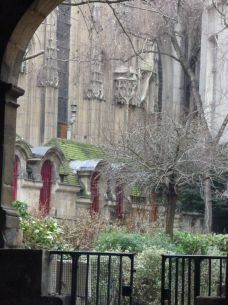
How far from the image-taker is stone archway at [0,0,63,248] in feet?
28.2

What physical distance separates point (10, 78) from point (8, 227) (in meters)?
1.47

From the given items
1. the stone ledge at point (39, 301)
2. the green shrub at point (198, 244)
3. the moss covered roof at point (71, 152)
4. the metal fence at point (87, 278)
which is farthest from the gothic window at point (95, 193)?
the stone ledge at point (39, 301)

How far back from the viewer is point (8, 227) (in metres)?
8.48

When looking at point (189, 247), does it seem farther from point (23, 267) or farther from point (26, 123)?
point (26, 123)

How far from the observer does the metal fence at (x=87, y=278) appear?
319 inches

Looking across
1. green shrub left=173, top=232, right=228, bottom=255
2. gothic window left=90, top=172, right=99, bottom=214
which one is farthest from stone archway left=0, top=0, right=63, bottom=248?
gothic window left=90, top=172, right=99, bottom=214

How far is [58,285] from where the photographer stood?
336 inches

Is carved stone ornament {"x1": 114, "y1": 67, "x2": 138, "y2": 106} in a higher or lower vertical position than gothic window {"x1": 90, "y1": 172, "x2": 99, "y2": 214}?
higher

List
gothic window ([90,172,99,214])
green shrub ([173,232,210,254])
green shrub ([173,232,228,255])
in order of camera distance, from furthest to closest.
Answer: gothic window ([90,172,99,214]), green shrub ([173,232,210,254]), green shrub ([173,232,228,255])

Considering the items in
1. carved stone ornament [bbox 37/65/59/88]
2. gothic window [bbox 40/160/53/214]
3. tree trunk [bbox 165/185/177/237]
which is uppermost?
carved stone ornament [bbox 37/65/59/88]

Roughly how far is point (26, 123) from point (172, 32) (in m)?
11.4

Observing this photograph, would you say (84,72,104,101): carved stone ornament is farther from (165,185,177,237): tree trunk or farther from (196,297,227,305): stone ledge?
(196,297,227,305): stone ledge

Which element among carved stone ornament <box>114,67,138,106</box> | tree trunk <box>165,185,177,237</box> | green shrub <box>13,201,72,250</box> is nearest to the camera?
green shrub <box>13,201,72,250</box>

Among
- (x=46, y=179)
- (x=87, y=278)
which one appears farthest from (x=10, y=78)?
(x=46, y=179)
